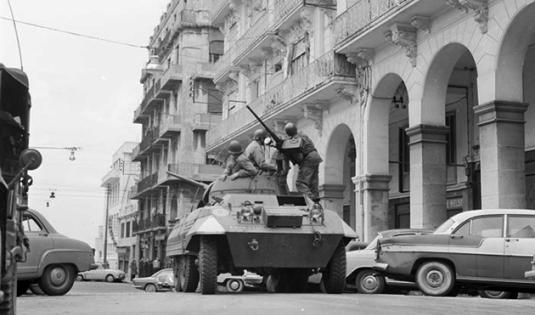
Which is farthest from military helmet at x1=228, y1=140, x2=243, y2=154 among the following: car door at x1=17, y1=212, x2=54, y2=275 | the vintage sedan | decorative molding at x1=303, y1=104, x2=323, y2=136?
decorative molding at x1=303, y1=104, x2=323, y2=136

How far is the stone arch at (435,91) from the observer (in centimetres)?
1922

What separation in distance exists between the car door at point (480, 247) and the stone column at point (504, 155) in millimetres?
2324

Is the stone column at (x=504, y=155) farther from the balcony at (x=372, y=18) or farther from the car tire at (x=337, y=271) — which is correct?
the car tire at (x=337, y=271)

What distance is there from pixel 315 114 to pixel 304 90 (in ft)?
3.93

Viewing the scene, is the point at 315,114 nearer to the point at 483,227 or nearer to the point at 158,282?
the point at 158,282

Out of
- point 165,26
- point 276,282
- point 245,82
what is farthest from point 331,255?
point 165,26

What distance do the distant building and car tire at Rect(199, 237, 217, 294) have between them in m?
52.6

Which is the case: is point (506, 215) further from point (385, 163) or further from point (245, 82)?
point (245, 82)

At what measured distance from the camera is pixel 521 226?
13398 mm

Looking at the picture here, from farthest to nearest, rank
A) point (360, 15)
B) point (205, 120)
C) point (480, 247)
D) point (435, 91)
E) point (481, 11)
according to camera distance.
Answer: point (205, 120) → point (360, 15) → point (435, 91) → point (481, 11) → point (480, 247)

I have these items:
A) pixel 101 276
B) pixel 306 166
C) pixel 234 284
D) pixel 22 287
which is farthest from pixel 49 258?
pixel 101 276

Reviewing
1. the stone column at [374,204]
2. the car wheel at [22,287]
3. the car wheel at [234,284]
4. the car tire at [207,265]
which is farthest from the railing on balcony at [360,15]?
the car wheel at [22,287]

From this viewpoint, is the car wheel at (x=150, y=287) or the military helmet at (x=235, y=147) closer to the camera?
the military helmet at (x=235, y=147)

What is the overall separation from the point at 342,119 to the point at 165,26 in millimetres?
36634
